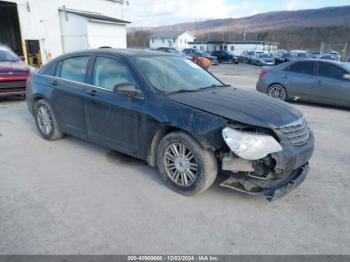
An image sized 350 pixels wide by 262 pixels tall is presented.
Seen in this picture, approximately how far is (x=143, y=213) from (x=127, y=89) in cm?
154

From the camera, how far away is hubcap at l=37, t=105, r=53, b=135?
211 inches

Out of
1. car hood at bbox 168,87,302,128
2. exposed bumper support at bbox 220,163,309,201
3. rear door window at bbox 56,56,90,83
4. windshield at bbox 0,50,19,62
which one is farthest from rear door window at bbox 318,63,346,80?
windshield at bbox 0,50,19,62

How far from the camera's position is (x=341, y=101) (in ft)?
28.2

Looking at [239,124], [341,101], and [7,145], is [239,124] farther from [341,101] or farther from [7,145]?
[341,101]

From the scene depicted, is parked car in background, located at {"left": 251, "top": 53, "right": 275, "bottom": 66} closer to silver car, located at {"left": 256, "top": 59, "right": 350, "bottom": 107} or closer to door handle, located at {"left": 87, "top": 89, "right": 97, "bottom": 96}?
silver car, located at {"left": 256, "top": 59, "right": 350, "bottom": 107}

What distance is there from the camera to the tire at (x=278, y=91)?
9.63m

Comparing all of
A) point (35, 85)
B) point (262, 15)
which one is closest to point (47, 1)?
point (35, 85)

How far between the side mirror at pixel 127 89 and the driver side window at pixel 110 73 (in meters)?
0.14

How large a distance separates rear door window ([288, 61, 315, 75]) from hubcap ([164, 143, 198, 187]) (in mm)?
7299

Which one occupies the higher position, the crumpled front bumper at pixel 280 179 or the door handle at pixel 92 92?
the door handle at pixel 92 92

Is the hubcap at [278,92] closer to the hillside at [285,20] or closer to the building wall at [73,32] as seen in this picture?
the building wall at [73,32]

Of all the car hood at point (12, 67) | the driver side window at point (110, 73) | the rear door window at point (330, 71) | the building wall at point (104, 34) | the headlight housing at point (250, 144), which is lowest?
the headlight housing at point (250, 144)

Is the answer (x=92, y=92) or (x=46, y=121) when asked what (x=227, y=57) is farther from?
(x=92, y=92)

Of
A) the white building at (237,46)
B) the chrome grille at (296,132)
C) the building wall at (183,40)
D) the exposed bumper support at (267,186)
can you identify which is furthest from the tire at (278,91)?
the building wall at (183,40)
